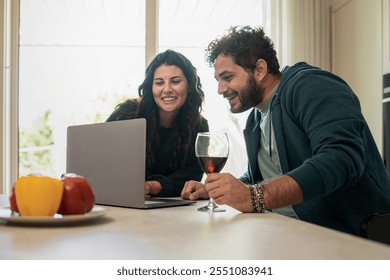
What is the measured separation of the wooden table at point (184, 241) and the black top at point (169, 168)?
0.74 metres

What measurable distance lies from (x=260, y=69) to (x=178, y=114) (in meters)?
0.57

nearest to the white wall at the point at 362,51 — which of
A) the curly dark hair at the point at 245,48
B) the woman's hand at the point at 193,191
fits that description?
the curly dark hair at the point at 245,48

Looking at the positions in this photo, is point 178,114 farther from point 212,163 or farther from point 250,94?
point 212,163

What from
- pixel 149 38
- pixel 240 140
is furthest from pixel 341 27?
pixel 149 38

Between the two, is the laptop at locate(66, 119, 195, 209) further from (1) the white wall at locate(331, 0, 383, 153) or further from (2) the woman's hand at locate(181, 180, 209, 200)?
(1) the white wall at locate(331, 0, 383, 153)

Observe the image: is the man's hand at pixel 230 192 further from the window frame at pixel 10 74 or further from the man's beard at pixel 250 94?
the window frame at pixel 10 74

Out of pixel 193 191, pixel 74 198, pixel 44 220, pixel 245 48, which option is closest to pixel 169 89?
pixel 245 48

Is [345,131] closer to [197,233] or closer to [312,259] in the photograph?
[197,233]

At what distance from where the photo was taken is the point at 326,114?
1.32m

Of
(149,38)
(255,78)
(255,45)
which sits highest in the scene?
(149,38)

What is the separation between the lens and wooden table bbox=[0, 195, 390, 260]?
2.02 ft

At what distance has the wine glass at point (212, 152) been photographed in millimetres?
1151

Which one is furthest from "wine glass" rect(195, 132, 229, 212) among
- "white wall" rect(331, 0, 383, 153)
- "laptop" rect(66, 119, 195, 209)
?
"white wall" rect(331, 0, 383, 153)

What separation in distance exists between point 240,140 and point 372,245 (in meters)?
3.19
